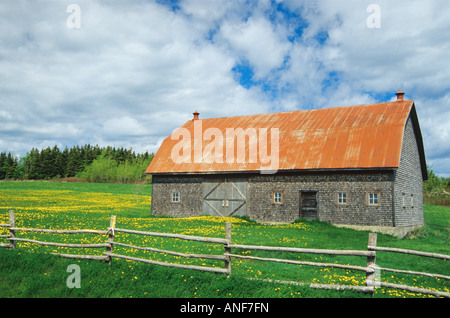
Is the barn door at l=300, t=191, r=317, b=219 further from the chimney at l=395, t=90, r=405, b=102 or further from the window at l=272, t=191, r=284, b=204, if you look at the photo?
the chimney at l=395, t=90, r=405, b=102

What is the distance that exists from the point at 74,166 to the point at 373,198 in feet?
317

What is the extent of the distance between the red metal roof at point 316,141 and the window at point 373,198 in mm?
1639

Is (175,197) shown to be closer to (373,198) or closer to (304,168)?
(304,168)

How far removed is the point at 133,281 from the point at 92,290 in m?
0.92

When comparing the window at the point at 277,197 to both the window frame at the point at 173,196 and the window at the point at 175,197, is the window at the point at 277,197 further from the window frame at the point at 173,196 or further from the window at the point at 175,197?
the window at the point at 175,197

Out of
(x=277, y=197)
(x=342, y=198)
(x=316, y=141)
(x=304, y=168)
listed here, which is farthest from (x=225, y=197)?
(x=342, y=198)

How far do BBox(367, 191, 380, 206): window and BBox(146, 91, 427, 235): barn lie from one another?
55 millimetres

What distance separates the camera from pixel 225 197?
25141 millimetres

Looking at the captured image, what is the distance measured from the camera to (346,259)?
12305 mm

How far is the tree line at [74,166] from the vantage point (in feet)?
292

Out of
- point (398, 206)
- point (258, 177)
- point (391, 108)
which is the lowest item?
point (398, 206)
